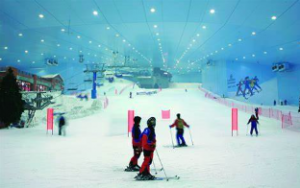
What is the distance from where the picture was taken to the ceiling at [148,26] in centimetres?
1379

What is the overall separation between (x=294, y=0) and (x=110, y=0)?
33.3 ft

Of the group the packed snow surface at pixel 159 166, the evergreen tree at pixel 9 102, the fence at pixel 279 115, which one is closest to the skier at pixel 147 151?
the packed snow surface at pixel 159 166

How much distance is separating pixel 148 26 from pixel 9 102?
1176 centimetres

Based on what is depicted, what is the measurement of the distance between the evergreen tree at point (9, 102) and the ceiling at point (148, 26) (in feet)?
15.2

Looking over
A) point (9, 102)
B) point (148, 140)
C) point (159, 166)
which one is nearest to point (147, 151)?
point (148, 140)

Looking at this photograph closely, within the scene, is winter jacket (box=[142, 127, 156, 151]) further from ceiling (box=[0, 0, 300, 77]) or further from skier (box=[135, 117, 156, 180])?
ceiling (box=[0, 0, 300, 77])

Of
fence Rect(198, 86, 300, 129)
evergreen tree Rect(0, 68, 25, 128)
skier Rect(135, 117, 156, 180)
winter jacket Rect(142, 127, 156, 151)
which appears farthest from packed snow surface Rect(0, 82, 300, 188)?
fence Rect(198, 86, 300, 129)

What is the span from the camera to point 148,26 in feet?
61.4

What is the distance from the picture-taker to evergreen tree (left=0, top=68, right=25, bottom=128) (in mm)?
15180

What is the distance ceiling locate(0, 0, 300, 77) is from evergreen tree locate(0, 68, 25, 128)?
4.62m

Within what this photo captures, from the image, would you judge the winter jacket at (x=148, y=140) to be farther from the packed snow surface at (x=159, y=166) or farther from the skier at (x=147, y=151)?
the packed snow surface at (x=159, y=166)

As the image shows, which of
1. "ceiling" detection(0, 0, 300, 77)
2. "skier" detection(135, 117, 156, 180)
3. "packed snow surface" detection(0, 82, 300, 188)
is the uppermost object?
"ceiling" detection(0, 0, 300, 77)

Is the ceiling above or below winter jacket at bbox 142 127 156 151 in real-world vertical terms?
above

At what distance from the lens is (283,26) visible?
16.9m
